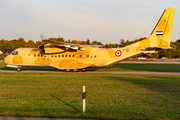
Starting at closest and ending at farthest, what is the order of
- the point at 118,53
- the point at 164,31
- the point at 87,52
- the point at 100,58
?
1. the point at 164,31
2. the point at 118,53
3. the point at 100,58
4. the point at 87,52

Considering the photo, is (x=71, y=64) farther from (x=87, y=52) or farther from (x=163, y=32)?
(x=163, y=32)

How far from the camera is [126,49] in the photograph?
27.8m

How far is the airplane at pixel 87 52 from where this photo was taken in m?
27.0

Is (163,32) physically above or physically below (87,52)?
above

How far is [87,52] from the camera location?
2872 cm

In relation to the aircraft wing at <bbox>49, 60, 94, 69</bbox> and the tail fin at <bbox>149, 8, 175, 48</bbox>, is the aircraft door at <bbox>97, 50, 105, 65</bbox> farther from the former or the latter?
the tail fin at <bbox>149, 8, 175, 48</bbox>

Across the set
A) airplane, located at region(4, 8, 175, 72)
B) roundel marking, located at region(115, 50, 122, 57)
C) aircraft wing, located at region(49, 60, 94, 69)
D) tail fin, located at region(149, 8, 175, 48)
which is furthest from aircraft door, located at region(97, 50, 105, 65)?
tail fin, located at region(149, 8, 175, 48)

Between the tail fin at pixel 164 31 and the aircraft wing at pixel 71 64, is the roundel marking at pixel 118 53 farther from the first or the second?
the tail fin at pixel 164 31

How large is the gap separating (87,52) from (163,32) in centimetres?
1143

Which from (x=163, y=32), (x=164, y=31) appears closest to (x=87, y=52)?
(x=163, y=32)

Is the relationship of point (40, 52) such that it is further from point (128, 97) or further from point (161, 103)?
point (161, 103)

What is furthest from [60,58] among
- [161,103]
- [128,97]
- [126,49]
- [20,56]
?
[161,103]

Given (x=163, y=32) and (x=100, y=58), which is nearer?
(x=163, y=32)

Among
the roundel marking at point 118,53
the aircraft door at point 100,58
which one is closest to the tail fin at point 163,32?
the roundel marking at point 118,53
